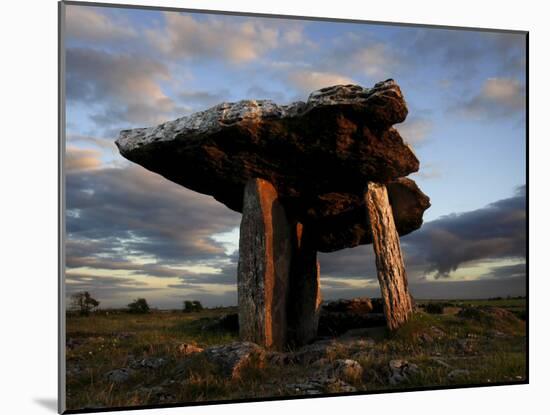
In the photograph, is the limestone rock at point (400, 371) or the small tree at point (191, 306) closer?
the limestone rock at point (400, 371)

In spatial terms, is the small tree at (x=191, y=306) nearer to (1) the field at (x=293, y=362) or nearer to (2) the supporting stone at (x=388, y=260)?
(1) the field at (x=293, y=362)

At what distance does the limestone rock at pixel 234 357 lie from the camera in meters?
9.41

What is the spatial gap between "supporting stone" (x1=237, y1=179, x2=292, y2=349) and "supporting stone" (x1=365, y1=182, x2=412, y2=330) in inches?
64.0

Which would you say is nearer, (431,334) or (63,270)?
(63,270)

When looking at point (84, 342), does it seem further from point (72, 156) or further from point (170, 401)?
point (72, 156)

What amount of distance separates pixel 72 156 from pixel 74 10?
1.91 metres

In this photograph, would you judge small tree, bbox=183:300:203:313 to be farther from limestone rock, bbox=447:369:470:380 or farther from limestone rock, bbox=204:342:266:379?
limestone rock, bbox=447:369:470:380

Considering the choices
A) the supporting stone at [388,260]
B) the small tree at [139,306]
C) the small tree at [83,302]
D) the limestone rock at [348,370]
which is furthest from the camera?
the small tree at [139,306]

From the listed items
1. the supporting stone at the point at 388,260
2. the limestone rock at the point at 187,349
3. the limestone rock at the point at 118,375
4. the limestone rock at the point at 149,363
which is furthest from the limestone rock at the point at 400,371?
the limestone rock at the point at 118,375

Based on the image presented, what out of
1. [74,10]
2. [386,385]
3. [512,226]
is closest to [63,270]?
[74,10]

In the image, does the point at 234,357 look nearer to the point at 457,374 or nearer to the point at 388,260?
the point at 457,374

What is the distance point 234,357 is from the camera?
9.54m

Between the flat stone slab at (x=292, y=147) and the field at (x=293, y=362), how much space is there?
266 centimetres

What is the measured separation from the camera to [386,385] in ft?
32.1
